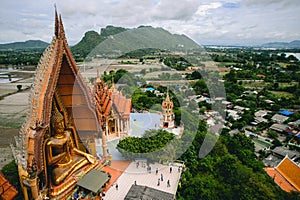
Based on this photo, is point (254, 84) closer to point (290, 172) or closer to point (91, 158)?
point (290, 172)

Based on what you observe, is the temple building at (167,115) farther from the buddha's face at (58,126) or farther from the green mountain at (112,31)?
the green mountain at (112,31)

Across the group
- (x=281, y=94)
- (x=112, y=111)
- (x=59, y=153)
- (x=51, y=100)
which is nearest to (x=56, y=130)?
(x=59, y=153)

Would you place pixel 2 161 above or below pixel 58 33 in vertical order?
below

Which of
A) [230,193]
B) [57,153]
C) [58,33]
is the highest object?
[58,33]

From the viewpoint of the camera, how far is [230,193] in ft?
40.2

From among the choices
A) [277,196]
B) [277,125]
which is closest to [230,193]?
[277,196]

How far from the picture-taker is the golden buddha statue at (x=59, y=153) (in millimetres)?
8914

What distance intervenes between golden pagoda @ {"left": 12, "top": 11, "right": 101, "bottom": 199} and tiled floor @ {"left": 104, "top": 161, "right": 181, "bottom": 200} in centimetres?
218

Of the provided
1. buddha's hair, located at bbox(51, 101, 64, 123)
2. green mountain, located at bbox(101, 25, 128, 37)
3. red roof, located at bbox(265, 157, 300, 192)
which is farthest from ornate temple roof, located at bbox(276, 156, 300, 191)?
green mountain, located at bbox(101, 25, 128, 37)

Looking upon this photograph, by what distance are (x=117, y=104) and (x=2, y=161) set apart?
12.6 meters

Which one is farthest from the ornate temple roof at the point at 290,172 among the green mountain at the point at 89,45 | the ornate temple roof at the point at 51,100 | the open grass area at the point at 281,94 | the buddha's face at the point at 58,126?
the green mountain at the point at 89,45

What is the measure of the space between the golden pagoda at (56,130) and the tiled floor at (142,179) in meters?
2.18

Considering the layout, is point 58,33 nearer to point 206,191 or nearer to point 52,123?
point 52,123

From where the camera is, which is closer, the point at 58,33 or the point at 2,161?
the point at 58,33
